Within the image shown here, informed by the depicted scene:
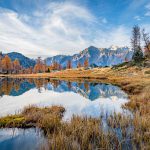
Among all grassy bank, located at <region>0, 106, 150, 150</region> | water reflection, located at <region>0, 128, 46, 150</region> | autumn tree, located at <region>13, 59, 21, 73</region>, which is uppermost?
autumn tree, located at <region>13, 59, 21, 73</region>

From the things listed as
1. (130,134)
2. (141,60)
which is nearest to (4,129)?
(130,134)

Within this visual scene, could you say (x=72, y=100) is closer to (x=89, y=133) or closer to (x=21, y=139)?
(x=21, y=139)

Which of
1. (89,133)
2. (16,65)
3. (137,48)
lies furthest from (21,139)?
(16,65)

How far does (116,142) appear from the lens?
40.2 feet

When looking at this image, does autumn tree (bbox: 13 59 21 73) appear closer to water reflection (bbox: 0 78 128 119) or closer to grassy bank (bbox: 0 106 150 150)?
water reflection (bbox: 0 78 128 119)

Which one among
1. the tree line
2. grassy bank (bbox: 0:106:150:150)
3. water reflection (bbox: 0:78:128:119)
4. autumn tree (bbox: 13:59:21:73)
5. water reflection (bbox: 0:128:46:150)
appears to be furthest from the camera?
autumn tree (bbox: 13:59:21:73)

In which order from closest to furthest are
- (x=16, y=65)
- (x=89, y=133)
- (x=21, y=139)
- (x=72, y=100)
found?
(x=89, y=133)
(x=21, y=139)
(x=72, y=100)
(x=16, y=65)

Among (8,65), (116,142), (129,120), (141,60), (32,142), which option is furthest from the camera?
(8,65)

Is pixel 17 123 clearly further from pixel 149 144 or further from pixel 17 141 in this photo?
pixel 149 144

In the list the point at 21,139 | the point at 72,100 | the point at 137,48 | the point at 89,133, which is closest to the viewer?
the point at 89,133

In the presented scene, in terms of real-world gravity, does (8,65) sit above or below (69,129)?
above

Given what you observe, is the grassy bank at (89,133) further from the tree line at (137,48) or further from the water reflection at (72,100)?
the tree line at (137,48)

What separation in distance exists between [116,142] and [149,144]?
1832 mm

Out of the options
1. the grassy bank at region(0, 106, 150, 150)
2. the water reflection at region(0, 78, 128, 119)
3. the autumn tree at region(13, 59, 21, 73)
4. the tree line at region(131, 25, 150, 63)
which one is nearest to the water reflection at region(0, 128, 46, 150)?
the grassy bank at region(0, 106, 150, 150)
